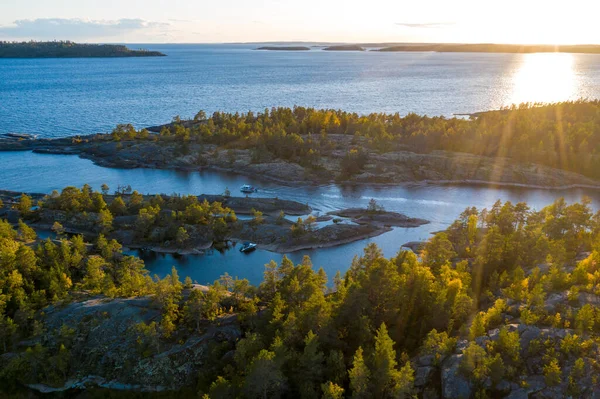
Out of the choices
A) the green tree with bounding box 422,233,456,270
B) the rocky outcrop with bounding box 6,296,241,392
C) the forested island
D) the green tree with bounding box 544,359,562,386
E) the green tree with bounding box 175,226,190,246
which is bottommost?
the rocky outcrop with bounding box 6,296,241,392

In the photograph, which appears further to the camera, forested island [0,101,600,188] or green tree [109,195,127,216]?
forested island [0,101,600,188]

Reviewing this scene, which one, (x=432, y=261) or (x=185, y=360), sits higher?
(x=432, y=261)

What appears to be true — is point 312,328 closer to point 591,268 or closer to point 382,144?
point 591,268

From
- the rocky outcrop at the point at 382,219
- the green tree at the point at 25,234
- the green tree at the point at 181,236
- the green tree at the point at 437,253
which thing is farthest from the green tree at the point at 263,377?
the rocky outcrop at the point at 382,219

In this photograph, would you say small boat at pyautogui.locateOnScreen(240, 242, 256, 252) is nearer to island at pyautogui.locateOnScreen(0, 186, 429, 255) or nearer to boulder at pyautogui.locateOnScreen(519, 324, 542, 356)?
island at pyautogui.locateOnScreen(0, 186, 429, 255)

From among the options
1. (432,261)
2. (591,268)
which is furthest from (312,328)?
(591,268)

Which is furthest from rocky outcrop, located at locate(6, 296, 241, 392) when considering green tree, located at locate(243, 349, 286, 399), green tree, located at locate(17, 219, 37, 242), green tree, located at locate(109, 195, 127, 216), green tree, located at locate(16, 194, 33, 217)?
green tree, located at locate(16, 194, 33, 217)

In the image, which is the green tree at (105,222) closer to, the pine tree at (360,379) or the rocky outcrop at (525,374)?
the pine tree at (360,379)
